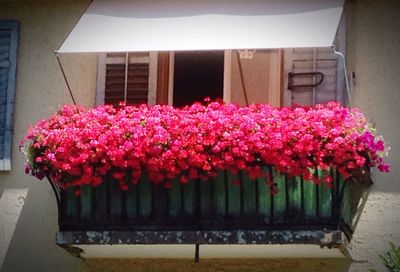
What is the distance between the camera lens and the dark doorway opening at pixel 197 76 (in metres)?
12.5

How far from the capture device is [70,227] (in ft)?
35.7

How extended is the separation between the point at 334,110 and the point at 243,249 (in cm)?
147

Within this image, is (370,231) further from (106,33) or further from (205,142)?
(106,33)

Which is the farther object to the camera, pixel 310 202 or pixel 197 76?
pixel 197 76

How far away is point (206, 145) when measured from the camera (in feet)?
34.3

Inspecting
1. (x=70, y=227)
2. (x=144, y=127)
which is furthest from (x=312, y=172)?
(x=70, y=227)

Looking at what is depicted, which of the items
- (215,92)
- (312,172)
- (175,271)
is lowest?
(175,271)

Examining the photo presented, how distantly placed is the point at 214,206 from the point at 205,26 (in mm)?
1865

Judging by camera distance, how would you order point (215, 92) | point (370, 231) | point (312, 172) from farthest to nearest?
point (215, 92)
point (370, 231)
point (312, 172)

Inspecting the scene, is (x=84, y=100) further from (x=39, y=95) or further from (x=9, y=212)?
(x=9, y=212)

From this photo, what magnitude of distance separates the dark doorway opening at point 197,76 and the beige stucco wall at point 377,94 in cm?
150

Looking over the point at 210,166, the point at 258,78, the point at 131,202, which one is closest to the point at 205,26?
the point at 258,78

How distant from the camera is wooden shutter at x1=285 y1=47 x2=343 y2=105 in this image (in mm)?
11734

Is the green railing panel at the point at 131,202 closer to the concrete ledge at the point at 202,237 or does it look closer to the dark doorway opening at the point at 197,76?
the concrete ledge at the point at 202,237
